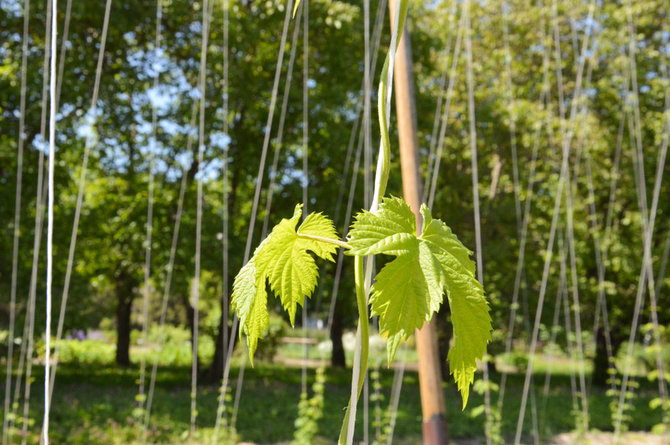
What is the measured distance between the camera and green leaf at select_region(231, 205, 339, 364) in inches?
14.3

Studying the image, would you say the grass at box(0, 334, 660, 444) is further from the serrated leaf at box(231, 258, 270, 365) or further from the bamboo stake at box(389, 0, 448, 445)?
the serrated leaf at box(231, 258, 270, 365)

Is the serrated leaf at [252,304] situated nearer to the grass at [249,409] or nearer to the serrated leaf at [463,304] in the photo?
the serrated leaf at [463,304]

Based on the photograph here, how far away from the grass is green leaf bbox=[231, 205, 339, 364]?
189 inches

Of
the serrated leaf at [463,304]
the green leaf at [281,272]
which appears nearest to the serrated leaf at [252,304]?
the green leaf at [281,272]

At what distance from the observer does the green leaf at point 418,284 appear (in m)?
0.32

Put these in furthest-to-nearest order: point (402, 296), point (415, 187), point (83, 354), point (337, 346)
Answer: point (83, 354), point (337, 346), point (415, 187), point (402, 296)

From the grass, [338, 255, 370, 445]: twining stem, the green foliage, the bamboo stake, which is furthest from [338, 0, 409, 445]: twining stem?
the green foliage

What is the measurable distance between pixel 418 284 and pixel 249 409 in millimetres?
8316

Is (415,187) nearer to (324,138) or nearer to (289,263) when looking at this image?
(289,263)

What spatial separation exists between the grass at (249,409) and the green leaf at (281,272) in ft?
15.7

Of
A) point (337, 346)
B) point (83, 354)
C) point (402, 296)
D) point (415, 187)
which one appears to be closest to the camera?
point (402, 296)

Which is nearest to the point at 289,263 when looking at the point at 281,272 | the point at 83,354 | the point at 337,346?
the point at 281,272

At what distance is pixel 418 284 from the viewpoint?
32 centimetres

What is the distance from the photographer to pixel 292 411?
8.19 meters
